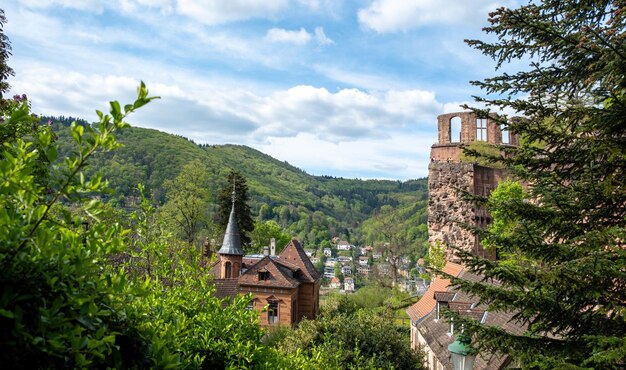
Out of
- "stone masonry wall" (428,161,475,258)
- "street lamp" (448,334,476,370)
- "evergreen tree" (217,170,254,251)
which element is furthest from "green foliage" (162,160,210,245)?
"street lamp" (448,334,476,370)

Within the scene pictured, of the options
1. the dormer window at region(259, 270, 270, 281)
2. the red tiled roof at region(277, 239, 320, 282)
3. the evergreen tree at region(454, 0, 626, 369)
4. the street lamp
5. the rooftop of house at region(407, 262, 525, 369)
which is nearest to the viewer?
the evergreen tree at region(454, 0, 626, 369)

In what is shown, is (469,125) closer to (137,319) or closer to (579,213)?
(579,213)

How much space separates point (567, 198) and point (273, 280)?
27.2m

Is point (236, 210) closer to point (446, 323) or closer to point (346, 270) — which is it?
point (446, 323)

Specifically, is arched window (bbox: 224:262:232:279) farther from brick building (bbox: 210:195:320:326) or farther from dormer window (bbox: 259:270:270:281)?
dormer window (bbox: 259:270:270:281)

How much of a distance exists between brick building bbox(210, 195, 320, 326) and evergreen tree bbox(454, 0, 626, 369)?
2449cm

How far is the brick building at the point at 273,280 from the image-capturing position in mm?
32281

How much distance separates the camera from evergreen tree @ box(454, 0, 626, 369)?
6.25 meters

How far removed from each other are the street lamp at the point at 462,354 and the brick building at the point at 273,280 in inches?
909

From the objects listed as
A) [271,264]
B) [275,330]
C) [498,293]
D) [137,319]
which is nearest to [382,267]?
[271,264]

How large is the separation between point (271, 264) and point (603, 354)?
2836 cm

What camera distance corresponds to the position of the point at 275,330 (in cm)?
2764

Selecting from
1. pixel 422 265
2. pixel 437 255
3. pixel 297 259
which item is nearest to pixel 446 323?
pixel 422 265

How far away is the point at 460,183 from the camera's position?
28.2 m
